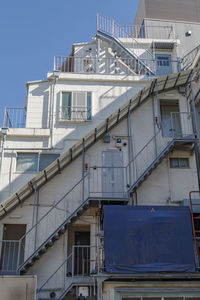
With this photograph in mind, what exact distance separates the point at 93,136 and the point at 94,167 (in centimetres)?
194

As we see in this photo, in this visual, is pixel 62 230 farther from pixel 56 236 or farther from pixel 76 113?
pixel 76 113

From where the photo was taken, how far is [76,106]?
18.8 metres

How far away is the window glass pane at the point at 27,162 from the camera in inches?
694

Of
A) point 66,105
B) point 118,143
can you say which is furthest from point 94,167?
point 66,105

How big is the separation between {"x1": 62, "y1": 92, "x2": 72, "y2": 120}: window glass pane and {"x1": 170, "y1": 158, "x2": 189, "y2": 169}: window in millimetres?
5878

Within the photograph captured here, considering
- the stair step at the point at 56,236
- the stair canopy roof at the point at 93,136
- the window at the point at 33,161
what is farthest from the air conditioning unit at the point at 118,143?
the stair step at the point at 56,236

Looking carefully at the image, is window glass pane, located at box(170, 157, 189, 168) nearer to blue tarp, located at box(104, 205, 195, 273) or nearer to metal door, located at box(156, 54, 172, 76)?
blue tarp, located at box(104, 205, 195, 273)

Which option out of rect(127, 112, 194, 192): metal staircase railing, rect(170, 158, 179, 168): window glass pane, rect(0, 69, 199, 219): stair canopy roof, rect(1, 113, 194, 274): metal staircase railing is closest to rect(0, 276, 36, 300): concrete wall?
rect(1, 113, 194, 274): metal staircase railing

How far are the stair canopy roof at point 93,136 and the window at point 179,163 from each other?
3.43 metres

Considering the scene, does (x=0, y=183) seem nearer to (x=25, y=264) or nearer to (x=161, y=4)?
(x=25, y=264)

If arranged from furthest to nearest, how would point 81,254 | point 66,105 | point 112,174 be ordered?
point 66,105 → point 112,174 → point 81,254

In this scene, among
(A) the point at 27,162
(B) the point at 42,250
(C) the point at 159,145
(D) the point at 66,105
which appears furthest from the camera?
(D) the point at 66,105

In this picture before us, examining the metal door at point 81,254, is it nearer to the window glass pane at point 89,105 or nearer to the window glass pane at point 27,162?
the window glass pane at point 27,162

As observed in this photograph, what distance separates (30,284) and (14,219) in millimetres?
4147
